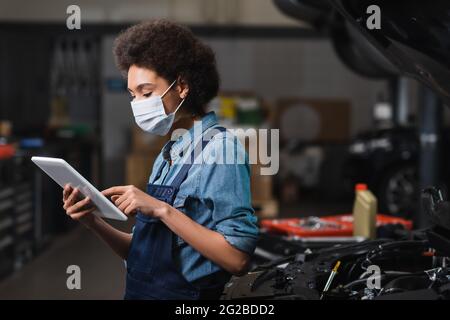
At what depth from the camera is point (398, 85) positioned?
818cm

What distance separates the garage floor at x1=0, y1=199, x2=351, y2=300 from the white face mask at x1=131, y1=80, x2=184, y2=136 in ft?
8.39

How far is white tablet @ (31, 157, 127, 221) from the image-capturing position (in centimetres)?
145

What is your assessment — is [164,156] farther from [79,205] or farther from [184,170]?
[79,205]

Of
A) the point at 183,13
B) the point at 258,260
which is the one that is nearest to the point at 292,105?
the point at 183,13

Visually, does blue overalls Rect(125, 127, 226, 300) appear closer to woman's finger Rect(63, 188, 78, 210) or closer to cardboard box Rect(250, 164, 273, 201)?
woman's finger Rect(63, 188, 78, 210)

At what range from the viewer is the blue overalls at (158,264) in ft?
5.03

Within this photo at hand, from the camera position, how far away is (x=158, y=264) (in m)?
1.55

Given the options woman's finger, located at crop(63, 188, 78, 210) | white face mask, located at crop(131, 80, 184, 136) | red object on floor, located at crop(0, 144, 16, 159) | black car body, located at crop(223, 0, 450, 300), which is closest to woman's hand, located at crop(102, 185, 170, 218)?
woman's finger, located at crop(63, 188, 78, 210)

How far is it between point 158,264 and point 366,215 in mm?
1221

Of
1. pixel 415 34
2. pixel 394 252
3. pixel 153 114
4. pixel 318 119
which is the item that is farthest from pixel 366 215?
pixel 318 119

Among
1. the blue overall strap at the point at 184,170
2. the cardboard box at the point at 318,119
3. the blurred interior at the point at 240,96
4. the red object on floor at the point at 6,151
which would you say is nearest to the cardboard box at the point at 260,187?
the blurred interior at the point at 240,96

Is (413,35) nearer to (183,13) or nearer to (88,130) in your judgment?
(88,130)

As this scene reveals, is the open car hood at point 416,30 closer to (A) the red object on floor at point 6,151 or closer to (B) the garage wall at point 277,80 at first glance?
(A) the red object on floor at point 6,151
